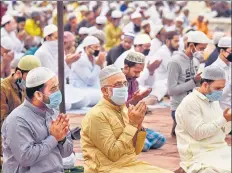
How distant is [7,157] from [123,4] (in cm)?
2255

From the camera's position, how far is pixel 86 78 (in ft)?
45.2

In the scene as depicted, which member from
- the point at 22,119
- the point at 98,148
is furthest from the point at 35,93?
the point at 98,148

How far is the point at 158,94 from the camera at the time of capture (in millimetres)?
14680

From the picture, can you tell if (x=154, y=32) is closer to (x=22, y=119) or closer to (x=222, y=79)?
(x=222, y=79)

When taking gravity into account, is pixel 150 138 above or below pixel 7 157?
below


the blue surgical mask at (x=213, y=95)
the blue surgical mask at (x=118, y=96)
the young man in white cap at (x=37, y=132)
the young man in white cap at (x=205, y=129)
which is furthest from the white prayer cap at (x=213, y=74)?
the young man in white cap at (x=37, y=132)

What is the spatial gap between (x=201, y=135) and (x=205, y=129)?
0.28 ft

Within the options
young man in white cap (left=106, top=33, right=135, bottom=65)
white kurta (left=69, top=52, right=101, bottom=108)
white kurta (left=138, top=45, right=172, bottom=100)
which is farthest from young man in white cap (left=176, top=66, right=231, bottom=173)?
young man in white cap (left=106, top=33, right=135, bottom=65)

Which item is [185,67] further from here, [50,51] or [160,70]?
[160,70]

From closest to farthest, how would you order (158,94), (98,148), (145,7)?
(98,148), (158,94), (145,7)

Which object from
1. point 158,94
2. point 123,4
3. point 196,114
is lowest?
point 123,4

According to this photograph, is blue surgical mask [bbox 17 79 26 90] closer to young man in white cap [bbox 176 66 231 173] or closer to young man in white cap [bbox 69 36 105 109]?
young man in white cap [bbox 176 66 231 173]

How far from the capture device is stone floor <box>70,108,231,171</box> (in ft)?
32.1

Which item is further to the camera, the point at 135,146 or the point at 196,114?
the point at 196,114
